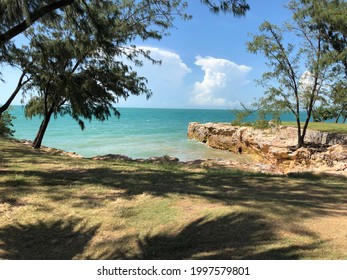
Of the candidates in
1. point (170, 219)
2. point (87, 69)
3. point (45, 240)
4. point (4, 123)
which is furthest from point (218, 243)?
point (4, 123)

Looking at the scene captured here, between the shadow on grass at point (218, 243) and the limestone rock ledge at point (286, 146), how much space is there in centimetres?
738

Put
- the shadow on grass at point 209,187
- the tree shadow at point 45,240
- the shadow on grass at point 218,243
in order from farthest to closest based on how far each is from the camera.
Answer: the shadow on grass at point 209,187 → the tree shadow at point 45,240 → the shadow on grass at point 218,243

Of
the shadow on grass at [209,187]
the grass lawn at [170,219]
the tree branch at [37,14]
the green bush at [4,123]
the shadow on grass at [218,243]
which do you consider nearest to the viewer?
the shadow on grass at [218,243]

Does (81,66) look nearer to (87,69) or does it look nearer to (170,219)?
(87,69)

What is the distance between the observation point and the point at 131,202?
18.7ft

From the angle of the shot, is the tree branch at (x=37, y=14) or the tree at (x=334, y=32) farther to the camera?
the tree at (x=334, y=32)

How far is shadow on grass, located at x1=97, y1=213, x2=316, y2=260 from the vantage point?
3.67 m

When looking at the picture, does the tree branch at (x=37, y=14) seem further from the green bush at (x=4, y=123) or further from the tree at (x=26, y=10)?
the green bush at (x=4, y=123)

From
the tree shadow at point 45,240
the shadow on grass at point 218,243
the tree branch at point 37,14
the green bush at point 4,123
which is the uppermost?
the tree branch at point 37,14

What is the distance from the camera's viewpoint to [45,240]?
4590mm

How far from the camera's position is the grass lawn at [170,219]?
3.92m

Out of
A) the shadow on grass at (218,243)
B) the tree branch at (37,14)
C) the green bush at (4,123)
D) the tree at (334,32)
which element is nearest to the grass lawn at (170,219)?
the shadow on grass at (218,243)

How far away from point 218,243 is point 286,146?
1646cm
